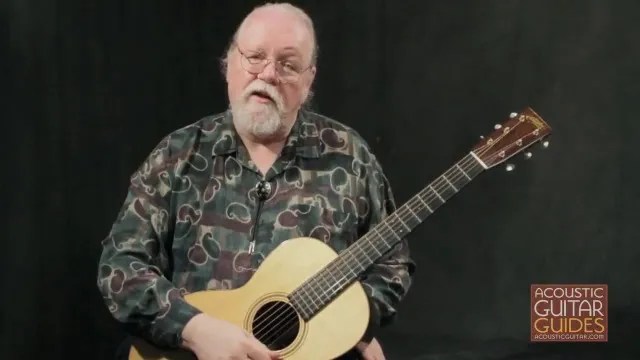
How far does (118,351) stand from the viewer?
5.89 feet

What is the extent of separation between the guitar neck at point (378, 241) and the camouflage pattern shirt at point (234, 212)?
3.1 inches

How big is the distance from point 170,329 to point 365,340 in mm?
372

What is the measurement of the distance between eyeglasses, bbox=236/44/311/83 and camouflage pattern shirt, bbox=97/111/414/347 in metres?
0.12

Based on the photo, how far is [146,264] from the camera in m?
1.71

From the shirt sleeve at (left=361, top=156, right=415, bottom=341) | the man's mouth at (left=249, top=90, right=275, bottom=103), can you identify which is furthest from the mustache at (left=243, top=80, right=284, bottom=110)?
the shirt sleeve at (left=361, top=156, right=415, bottom=341)

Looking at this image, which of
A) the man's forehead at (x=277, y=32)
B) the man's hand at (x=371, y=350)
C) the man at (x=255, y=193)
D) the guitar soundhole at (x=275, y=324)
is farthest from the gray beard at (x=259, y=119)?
the man's hand at (x=371, y=350)

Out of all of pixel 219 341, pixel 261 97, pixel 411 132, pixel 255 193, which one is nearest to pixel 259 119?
pixel 261 97

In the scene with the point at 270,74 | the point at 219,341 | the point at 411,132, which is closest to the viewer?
the point at 219,341

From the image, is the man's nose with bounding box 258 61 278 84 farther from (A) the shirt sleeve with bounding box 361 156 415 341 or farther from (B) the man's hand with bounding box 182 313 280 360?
(B) the man's hand with bounding box 182 313 280 360

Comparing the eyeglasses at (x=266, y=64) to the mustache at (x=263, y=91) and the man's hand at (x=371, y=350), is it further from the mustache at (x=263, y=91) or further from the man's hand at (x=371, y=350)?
the man's hand at (x=371, y=350)

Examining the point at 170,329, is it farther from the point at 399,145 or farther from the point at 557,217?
the point at 557,217

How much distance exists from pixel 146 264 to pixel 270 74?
1.41 ft

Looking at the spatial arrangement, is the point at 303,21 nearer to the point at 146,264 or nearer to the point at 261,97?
the point at 261,97

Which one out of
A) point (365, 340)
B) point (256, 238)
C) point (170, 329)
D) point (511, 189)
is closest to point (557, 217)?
point (511, 189)
